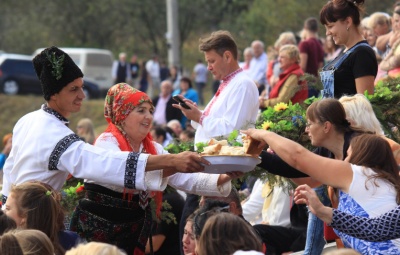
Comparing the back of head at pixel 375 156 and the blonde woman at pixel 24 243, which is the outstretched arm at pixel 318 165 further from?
the blonde woman at pixel 24 243

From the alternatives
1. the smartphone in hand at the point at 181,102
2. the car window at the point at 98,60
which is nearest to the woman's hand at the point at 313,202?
the smartphone in hand at the point at 181,102

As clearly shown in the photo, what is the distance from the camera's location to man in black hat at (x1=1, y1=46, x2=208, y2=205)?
575cm

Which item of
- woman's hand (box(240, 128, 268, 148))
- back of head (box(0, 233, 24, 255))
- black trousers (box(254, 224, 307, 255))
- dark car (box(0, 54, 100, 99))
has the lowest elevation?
dark car (box(0, 54, 100, 99))

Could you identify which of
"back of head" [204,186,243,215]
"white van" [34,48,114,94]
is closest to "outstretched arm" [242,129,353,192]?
"back of head" [204,186,243,215]

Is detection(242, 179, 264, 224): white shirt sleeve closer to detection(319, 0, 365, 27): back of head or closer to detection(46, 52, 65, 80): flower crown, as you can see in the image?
detection(319, 0, 365, 27): back of head

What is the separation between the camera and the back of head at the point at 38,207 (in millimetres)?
5758

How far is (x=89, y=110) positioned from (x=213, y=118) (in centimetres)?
2319

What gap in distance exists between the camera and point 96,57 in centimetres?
3612

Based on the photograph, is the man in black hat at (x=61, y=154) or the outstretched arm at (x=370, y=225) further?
the man in black hat at (x=61, y=154)

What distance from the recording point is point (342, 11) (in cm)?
703

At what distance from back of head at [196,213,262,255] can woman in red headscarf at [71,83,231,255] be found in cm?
118

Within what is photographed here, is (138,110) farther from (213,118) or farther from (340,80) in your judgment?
(340,80)

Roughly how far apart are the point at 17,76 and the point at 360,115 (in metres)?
28.0

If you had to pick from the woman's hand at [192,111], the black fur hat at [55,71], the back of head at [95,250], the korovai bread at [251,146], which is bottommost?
Result: the back of head at [95,250]
